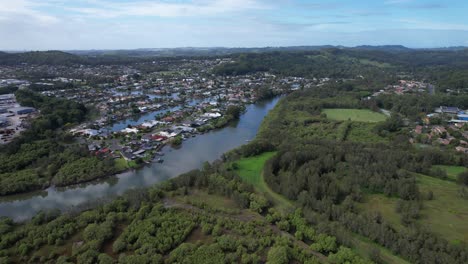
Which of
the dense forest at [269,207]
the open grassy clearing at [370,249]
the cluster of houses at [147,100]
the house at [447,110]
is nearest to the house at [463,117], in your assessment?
the house at [447,110]

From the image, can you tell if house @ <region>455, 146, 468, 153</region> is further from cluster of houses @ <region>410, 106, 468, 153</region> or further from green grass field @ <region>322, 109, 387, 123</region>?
green grass field @ <region>322, 109, 387, 123</region>

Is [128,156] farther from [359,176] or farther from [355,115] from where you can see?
[355,115]

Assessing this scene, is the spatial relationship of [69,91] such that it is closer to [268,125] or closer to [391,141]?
[268,125]

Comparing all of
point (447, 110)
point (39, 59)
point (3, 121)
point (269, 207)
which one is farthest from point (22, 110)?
point (39, 59)

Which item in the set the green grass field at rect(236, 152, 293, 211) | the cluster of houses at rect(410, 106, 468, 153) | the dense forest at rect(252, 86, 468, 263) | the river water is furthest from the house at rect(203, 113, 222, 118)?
the cluster of houses at rect(410, 106, 468, 153)

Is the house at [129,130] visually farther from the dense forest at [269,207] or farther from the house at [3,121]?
the house at [3,121]

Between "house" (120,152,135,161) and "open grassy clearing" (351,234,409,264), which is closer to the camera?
"open grassy clearing" (351,234,409,264)

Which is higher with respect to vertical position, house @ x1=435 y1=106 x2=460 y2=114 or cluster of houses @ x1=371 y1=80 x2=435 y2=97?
cluster of houses @ x1=371 y1=80 x2=435 y2=97
